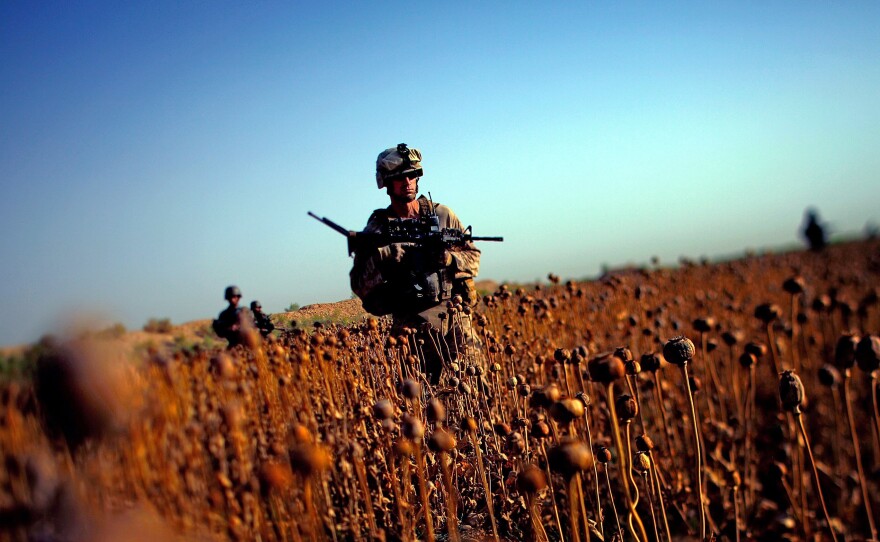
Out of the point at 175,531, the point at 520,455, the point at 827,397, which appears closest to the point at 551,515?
the point at 520,455

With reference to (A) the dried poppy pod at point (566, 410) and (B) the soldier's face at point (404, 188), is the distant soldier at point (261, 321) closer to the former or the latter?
(B) the soldier's face at point (404, 188)

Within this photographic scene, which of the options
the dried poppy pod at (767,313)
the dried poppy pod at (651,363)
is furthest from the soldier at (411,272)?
the dried poppy pod at (767,313)

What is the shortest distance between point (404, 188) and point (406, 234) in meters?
0.44

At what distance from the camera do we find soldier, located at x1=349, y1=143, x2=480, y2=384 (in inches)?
136

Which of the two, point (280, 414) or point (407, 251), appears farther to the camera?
point (407, 251)

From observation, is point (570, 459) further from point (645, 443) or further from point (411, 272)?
point (411, 272)

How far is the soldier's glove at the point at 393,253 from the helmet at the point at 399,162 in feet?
1.97

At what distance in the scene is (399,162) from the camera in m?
3.62

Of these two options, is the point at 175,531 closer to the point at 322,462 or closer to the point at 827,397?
the point at 322,462

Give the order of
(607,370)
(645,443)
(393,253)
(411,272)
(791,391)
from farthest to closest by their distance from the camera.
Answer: (411,272)
(393,253)
(645,443)
(791,391)
(607,370)

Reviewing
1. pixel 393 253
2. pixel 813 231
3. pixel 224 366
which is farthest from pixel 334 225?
pixel 813 231

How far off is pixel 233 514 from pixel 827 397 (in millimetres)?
5074

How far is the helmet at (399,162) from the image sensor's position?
3.62 m

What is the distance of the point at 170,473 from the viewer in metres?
1.26
